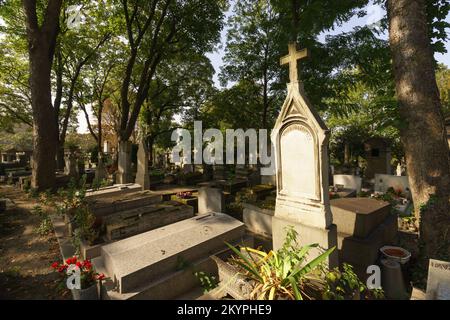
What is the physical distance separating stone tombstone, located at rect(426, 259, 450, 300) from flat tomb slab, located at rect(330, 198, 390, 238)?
1.92m

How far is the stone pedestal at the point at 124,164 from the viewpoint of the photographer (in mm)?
12781

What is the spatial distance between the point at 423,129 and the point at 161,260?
558cm

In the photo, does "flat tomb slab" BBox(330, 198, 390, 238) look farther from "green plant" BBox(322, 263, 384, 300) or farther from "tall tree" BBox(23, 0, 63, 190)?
"tall tree" BBox(23, 0, 63, 190)

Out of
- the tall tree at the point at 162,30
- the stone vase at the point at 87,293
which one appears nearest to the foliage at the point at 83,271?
the stone vase at the point at 87,293

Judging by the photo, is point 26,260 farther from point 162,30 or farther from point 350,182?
point 162,30

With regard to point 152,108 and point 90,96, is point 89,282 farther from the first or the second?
point 90,96

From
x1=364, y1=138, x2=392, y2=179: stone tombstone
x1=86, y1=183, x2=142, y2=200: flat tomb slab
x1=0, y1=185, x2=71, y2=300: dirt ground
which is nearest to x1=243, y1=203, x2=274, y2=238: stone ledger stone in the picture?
x1=0, y1=185, x2=71, y2=300: dirt ground

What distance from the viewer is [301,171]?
4.38 m

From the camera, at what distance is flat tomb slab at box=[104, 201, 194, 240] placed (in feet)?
Result: 18.3

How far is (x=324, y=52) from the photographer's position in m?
10.3

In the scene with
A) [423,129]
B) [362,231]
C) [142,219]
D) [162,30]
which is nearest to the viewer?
[423,129]

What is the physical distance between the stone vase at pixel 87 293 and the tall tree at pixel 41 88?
1056cm

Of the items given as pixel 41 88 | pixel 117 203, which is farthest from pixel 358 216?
pixel 41 88
